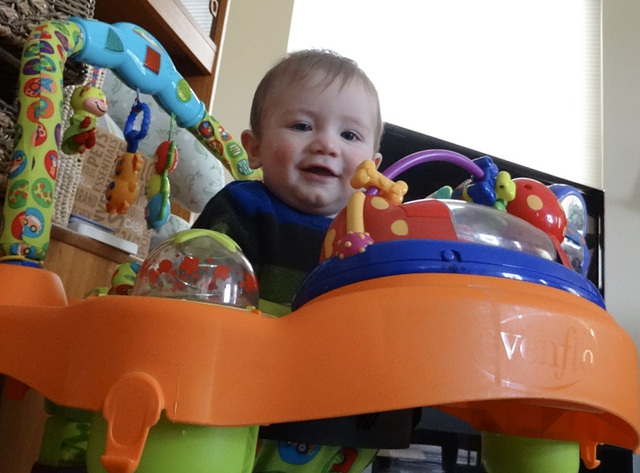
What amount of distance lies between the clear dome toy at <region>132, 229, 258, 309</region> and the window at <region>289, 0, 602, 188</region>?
155 cm

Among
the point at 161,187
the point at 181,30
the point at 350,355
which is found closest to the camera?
the point at 350,355

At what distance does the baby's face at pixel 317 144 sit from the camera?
751 millimetres

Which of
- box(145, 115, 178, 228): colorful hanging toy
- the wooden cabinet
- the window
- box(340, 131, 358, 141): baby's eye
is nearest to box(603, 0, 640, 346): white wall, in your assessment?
the window

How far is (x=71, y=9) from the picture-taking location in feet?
2.62

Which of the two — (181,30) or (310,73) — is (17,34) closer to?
(310,73)

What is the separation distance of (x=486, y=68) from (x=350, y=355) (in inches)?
74.5

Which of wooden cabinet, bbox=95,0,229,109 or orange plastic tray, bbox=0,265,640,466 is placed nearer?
orange plastic tray, bbox=0,265,640,466

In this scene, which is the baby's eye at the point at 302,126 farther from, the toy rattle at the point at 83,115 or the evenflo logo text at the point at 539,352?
the evenflo logo text at the point at 539,352

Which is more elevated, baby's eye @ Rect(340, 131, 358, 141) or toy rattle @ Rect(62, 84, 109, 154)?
baby's eye @ Rect(340, 131, 358, 141)

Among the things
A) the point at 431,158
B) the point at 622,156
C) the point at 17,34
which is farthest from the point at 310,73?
the point at 622,156

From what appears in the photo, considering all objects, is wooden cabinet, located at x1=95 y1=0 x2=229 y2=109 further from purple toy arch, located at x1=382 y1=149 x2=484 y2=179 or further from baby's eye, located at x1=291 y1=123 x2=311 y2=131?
purple toy arch, located at x1=382 y1=149 x2=484 y2=179

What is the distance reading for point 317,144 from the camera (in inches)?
29.4

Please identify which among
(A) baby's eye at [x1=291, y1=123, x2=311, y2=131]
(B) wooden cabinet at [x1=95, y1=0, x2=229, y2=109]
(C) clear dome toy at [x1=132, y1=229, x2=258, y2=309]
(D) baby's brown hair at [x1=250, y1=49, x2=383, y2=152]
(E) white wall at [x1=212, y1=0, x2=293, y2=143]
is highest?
(E) white wall at [x1=212, y1=0, x2=293, y2=143]

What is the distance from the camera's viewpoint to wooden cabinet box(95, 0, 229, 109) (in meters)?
1.16
